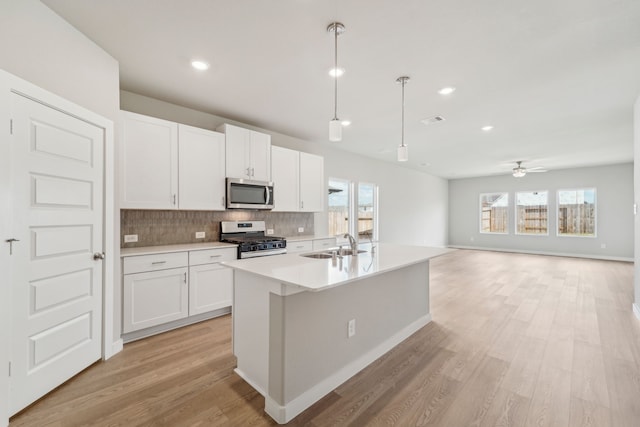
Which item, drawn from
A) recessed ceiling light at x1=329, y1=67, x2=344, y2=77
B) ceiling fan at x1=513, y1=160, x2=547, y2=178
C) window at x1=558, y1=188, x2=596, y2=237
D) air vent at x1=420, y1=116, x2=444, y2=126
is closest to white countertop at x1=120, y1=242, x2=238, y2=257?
recessed ceiling light at x1=329, y1=67, x2=344, y2=77

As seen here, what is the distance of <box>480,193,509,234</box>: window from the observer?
9.18 metres

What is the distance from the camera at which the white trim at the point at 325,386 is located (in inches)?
66.5

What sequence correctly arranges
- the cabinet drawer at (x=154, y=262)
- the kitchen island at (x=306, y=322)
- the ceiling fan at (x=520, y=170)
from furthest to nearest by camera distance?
the ceiling fan at (x=520, y=170), the cabinet drawer at (x=154, y=262), the kitchen island at (x=306, y=322)

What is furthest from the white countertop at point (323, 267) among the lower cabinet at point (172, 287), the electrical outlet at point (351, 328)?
the lower cabinet at point (172, 287)

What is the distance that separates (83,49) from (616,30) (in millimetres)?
3992

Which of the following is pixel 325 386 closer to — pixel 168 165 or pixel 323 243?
pixel 168 165

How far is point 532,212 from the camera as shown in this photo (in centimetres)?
870

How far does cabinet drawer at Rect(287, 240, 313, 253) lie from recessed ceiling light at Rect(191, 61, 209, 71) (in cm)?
238

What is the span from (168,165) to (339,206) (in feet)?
11.5

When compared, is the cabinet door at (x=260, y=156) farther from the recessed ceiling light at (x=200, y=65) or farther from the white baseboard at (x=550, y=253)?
the white baseboard at (x=550, y=253)

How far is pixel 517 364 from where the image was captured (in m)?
2.31

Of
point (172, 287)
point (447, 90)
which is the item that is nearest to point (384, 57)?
point (447, 90)

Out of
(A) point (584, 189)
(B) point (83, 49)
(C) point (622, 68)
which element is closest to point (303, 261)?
(B) point (83, 49)

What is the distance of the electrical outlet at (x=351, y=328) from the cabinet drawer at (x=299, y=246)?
6.51ft
